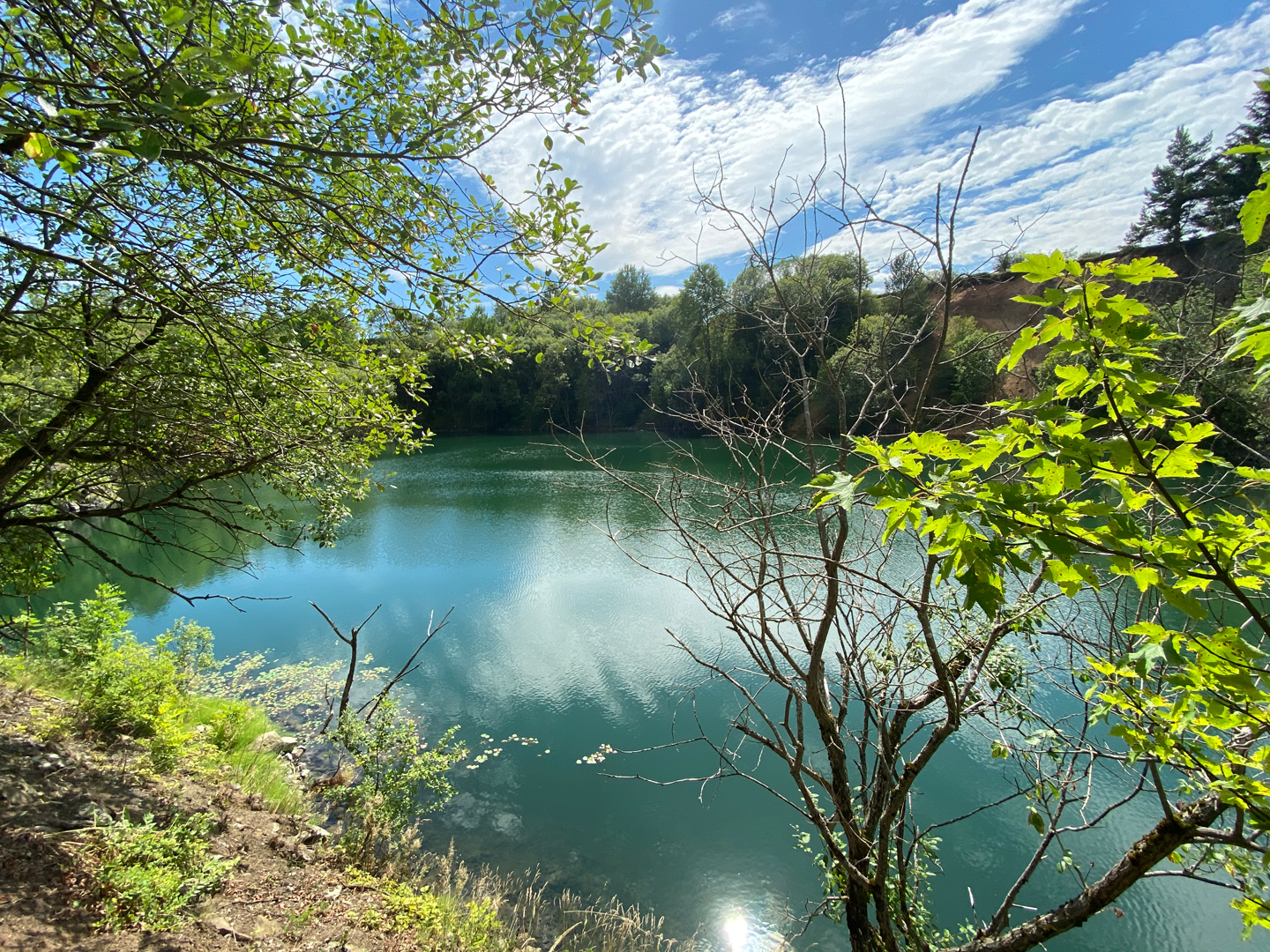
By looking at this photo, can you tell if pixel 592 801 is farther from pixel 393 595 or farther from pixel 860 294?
pixel 393 595

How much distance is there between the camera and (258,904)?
2.93 meters

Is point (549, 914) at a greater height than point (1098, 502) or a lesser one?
lesser

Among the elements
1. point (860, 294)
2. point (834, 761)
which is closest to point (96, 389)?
point (860, 294)

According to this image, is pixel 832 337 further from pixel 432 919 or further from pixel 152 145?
pixel 432 919

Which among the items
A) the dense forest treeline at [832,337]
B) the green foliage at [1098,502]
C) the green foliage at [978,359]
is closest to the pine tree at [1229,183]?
the dense forest treeline at [832,337]

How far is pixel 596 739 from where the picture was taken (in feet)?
21.4

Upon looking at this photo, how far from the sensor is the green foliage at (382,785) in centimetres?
416

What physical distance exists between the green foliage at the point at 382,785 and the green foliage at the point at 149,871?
1.22 metres

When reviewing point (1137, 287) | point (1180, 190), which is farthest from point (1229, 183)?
point (1137, 287)

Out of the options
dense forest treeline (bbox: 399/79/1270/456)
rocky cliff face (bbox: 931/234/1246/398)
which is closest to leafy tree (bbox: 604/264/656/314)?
dense forest treeline (bbox: 399/79/1270/456)

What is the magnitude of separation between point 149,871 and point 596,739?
14.7ft

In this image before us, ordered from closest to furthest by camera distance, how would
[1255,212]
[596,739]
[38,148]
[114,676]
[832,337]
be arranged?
1. [1255,212]
2. [38,148]
3. [832,337]
4. [114,676]
5. [596,739]

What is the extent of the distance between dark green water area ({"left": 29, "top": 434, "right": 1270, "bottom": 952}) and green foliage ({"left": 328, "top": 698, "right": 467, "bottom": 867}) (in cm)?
70

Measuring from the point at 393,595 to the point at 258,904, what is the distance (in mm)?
8315
